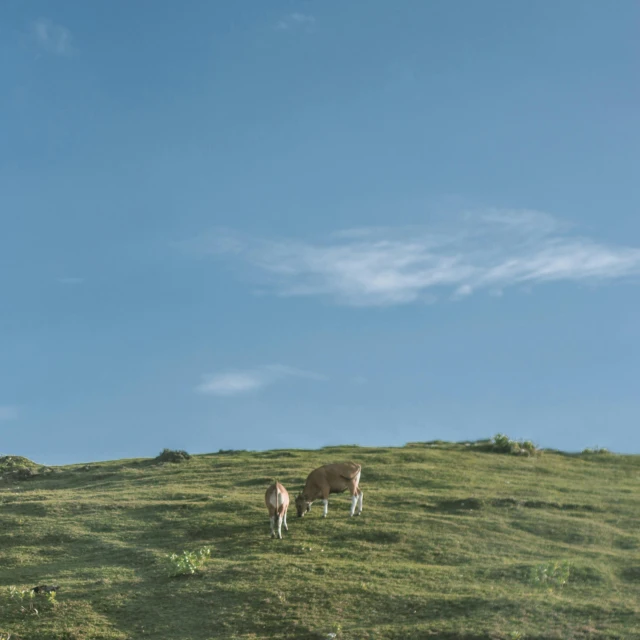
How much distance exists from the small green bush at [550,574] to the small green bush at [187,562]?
866cm

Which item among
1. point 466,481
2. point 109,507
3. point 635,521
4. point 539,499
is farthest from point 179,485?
point 635,521

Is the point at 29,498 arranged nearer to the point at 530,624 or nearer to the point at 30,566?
the point at 30,566

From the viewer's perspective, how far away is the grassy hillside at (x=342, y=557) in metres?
18.7

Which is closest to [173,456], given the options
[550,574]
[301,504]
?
[301,504]

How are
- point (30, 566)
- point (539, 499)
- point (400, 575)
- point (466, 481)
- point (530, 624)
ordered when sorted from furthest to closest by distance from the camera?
point (466, 481)
point (539, 499)
point (30, 566)
point (400, 575)
point (530, 624)

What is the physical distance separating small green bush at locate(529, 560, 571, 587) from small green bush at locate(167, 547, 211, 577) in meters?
8.66

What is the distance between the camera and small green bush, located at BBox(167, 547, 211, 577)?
2164 cm

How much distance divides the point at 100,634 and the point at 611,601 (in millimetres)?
12084

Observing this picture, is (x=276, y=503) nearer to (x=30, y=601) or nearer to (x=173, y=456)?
(x=30, y=601)

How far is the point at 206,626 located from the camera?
18719 millimetres

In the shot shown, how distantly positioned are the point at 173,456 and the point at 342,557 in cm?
2007

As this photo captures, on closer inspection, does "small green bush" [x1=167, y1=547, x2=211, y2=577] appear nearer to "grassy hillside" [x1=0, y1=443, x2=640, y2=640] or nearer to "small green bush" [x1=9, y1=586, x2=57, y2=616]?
"grassy hillside" [x1=0, y1=443, x2=640, y2=640]

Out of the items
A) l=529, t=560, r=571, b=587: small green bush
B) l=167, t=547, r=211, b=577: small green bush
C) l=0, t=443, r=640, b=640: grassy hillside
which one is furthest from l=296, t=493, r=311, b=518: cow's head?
l=529, t=560, r=571, b=587: small green bush

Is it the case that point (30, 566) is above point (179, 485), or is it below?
below
